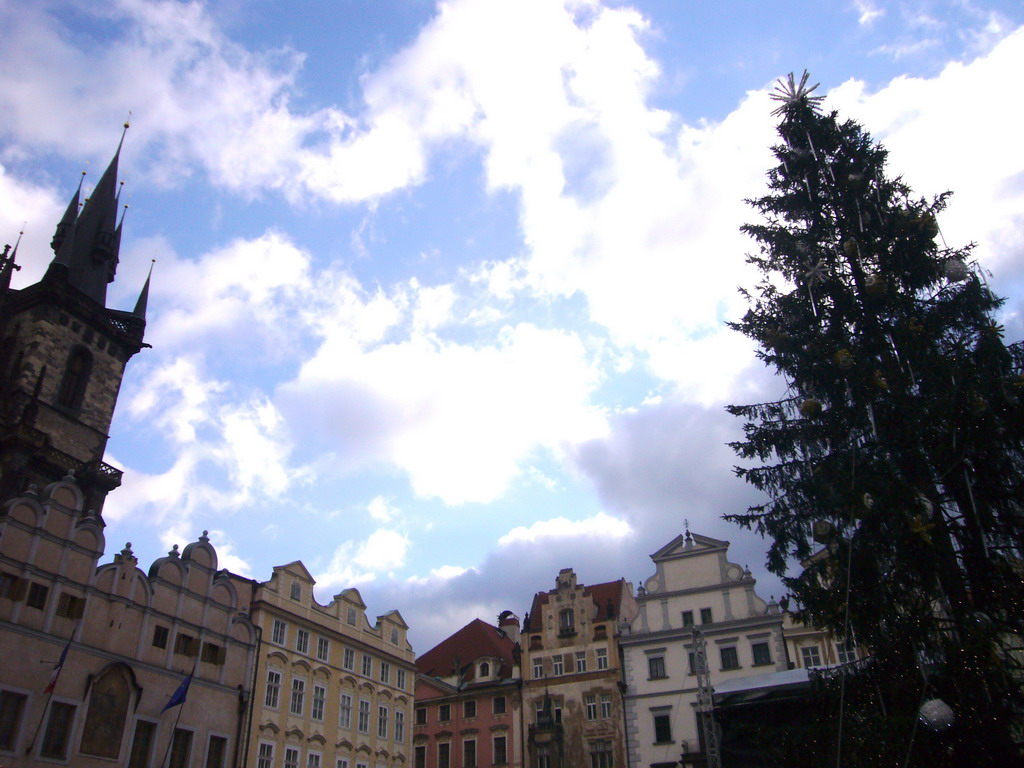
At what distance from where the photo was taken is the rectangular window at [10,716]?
2166 cm

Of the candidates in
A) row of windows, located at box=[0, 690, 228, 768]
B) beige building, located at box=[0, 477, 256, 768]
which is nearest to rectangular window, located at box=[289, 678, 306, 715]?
beige building, located at box=[0, 477, 256, 768]

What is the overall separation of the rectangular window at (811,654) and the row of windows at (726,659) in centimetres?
152

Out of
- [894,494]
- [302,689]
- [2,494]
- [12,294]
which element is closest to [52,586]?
[2,494]

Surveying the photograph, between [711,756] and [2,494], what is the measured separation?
27413mm

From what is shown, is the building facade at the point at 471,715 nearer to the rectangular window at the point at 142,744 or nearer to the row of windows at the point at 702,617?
the row of windows at the point at 702,617

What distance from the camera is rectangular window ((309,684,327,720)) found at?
113 ft

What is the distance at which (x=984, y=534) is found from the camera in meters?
14.0

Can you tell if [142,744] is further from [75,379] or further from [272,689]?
[75,379]

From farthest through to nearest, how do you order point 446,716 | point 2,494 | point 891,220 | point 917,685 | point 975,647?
point 446,716, point 2,494, point 891,220, point 917,685, point 975,647

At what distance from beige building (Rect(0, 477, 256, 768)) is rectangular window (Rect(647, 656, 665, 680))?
19.5 meters

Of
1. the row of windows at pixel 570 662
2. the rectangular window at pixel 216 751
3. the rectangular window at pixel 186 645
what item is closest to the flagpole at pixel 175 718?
the rectangular window at pixel 186 645

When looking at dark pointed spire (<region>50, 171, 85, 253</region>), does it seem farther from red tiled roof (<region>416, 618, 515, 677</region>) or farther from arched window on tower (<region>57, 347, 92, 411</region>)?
red tiled roof (<region>416, 618, 515, 677</region>)

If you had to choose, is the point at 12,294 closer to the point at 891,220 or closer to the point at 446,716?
the point at 446,716

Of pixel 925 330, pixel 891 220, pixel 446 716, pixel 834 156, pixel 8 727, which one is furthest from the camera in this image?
pixel 446 716
